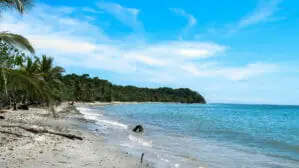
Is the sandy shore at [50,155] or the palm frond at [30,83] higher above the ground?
the palm frond at [30,83]

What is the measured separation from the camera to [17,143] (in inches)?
431

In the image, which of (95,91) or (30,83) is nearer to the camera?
(30,83)

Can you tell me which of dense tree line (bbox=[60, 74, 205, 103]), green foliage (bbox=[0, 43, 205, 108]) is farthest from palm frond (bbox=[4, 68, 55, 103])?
dense tree line (bbox=[60, 74, 205, 103])

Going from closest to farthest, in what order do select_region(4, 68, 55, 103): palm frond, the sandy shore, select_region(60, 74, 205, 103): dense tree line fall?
the sandy shore, select_region(4, 68, 55, 103): palm frond, select_region(60, 74, 205, 103): dense tree line

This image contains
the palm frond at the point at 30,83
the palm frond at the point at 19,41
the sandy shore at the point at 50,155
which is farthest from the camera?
the palm frond at the point at 19,41

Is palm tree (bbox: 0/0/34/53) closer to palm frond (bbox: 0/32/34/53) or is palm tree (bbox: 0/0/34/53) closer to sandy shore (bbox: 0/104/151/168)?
palm frond (bbox: 0/32/34/53)

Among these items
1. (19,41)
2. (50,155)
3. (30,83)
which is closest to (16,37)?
(19,41)

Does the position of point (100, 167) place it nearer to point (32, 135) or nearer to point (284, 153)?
point (32, 135)

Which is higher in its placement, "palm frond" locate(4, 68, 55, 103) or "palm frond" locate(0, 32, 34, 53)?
"palm frond" locate(0, 32, 34, 53)

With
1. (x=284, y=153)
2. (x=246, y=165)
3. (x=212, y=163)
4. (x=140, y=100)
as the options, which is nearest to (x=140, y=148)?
(x=212, y=163)

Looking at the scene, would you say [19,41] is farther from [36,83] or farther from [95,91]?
[95,91]

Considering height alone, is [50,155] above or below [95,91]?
below

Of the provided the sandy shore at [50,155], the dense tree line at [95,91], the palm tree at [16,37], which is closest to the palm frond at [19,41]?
the palm tree at [16,37]

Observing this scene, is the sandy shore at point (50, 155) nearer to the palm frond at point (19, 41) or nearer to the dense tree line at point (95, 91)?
the palm frond at point (19, 41)
